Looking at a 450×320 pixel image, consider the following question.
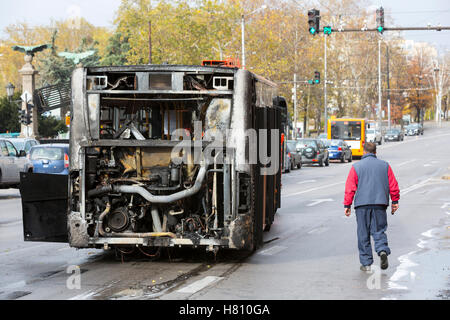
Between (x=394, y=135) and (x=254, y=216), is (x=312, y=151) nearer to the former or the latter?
(x=254, y=216)

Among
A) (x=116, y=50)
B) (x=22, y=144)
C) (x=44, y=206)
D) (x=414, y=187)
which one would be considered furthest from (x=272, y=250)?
(x=116, y=50)

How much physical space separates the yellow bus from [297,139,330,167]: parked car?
10.1 meters

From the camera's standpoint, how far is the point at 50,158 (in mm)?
25234

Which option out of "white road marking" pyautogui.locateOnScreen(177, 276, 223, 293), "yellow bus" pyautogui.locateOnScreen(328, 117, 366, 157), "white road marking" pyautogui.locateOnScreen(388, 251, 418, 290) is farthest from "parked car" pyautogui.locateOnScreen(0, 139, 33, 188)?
"yellow bus" pyautogui.locateOnScreen(328, 117, 366, 157)

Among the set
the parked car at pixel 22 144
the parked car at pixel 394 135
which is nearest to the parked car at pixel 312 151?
the parked car at pixel 22 144

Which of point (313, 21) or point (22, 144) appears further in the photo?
point (313, 21)

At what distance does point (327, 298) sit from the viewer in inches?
313

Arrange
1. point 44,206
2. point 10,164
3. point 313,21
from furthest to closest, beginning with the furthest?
point 313,21 < point 10,164 < point 44,206

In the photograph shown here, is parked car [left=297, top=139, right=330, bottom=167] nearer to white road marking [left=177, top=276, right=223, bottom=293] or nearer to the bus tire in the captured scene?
the bus tire

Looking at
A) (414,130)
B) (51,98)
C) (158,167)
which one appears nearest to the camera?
(158,167)

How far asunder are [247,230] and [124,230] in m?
1.64

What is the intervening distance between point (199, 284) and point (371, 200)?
94.5 inches
